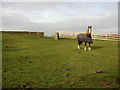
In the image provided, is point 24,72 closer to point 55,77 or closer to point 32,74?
point 32,74

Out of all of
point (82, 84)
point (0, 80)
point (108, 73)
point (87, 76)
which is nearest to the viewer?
point (82, 84)

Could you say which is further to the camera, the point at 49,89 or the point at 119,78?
the point at 119,78

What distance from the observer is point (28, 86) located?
7008mm

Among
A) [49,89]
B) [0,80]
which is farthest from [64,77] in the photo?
[0,80]

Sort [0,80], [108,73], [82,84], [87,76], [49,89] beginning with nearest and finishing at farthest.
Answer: [49,89], [82,84], [0,80], [87,76], [108,73]

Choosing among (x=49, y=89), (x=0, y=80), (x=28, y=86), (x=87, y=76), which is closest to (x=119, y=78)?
(x=87, y=76)

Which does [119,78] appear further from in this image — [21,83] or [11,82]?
[11,82]

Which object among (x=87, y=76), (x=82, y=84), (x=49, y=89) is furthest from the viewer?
(x=87, y=76)

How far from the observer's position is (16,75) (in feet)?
28.8

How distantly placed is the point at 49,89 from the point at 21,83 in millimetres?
1643

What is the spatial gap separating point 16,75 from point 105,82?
4.96m

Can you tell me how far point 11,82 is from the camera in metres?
7.62

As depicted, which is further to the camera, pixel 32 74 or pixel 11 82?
pixel 32 74

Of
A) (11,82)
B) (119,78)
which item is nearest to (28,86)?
(11,82)
